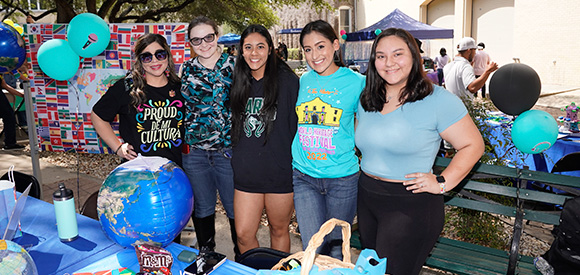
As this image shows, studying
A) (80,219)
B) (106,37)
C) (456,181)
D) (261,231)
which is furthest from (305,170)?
(106,37)

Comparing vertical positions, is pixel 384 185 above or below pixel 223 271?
above

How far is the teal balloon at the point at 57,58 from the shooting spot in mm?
3375

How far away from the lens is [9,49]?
3.68 m

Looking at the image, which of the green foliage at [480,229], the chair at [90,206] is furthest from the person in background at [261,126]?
the green foliage at [480,229]

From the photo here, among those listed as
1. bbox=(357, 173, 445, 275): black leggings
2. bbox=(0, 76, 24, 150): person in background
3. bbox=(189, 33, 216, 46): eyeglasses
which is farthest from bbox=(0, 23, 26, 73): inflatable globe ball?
bbox=(0, 76, 24, 150): person in background

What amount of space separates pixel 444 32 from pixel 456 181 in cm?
1308

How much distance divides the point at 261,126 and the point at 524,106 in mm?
1861

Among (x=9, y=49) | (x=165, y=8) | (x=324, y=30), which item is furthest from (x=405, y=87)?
(x=165, y=8)

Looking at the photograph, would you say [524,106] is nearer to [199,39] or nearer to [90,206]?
[199,39]

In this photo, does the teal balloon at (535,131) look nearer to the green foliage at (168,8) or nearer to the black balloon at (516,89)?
the black balloon at (516,89)

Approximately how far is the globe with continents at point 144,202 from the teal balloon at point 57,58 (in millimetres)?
2020

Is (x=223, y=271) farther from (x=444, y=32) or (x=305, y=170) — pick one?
(x=444, y=32)

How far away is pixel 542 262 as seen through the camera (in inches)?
103

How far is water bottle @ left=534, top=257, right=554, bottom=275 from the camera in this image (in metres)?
2.54
